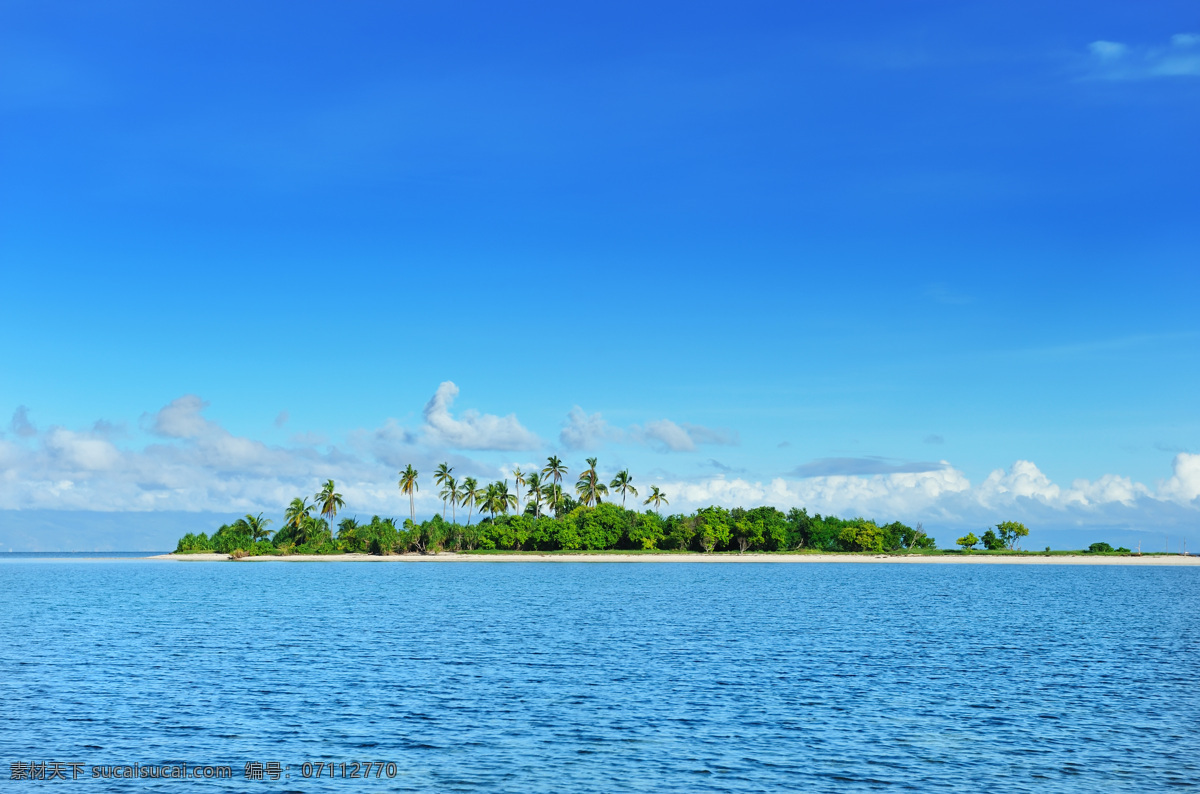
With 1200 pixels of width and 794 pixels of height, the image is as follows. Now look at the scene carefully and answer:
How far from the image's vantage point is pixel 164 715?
29578 mm

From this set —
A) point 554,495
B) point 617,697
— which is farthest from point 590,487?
point 617,697

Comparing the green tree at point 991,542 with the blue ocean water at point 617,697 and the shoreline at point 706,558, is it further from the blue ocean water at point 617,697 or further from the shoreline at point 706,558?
the blue ocean water at point 617,697

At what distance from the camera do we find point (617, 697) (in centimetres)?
3269

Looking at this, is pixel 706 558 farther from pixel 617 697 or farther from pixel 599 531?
pixel 617 697

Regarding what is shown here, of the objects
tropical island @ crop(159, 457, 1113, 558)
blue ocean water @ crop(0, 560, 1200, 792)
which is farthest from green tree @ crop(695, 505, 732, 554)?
blue ocean water @ crop(0, 560, 1200, 792)

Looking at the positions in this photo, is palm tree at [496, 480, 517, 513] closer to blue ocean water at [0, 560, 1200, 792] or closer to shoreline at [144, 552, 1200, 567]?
shoreline at [144, 552, 1200, 567]

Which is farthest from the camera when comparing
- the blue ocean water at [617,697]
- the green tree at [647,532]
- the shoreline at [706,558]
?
the green tree at [647,532]

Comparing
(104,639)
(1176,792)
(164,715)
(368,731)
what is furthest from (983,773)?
(104,639)

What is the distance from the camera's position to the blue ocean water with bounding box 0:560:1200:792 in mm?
23312

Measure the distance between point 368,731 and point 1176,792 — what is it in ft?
72.2

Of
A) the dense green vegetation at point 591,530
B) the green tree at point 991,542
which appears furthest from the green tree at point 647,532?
the green tree at point 991,542

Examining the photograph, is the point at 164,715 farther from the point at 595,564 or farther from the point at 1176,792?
the point at 595,564

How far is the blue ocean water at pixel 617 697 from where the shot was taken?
76.5 ft

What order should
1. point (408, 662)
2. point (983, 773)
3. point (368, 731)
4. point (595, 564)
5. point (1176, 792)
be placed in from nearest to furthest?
point (1176, 792) → point (983, 773) → point (368, 731) → point (408, 662) → point (595, 564)
